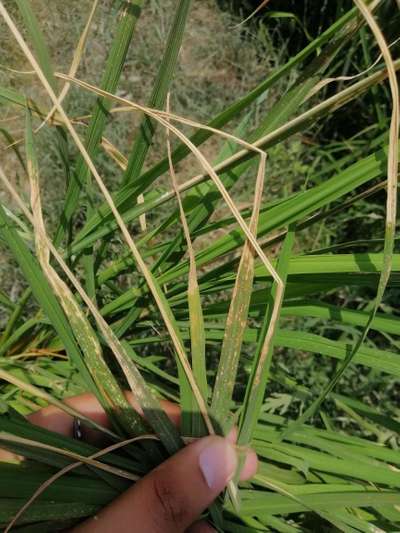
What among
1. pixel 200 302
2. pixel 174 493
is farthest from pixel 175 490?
pixel 200 302

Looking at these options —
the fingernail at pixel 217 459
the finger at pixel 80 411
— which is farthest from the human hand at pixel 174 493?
the finger at pixel 80 411

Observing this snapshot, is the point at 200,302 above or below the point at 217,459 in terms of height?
above

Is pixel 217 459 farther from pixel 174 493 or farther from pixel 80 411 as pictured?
pixel 80 411

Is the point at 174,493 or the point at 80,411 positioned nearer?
the point at 174,493

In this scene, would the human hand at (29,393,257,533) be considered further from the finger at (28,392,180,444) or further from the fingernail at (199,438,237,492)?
the finger at (28,392,180,444)

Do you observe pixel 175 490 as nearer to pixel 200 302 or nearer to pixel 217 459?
pixel 217 459

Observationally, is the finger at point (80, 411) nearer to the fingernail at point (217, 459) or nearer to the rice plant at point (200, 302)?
the rice plant at point (200, 302)
